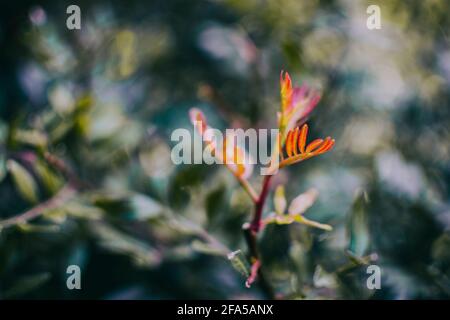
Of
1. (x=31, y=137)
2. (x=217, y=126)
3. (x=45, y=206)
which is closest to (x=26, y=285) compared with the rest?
(x=45, y=206)

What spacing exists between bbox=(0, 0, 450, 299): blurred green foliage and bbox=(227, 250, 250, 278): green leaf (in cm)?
10

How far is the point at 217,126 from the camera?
3.42 feet

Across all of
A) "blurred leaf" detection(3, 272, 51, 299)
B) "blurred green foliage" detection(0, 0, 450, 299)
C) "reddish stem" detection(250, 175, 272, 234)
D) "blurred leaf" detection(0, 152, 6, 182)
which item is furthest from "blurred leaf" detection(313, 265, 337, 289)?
"blurred leaf" detection(0, 152, 6, 182)

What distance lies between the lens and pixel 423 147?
101 cm

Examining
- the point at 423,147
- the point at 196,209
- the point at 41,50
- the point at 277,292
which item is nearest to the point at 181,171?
the point at 196,209

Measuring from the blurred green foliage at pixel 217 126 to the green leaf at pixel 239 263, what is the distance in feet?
0.32

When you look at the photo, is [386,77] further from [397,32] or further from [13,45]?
[13,45]

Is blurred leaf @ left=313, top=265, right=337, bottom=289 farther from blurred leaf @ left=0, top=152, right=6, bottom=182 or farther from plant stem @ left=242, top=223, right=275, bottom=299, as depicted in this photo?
blurred leaf @ left=0, top=152, right=6, bottom=182

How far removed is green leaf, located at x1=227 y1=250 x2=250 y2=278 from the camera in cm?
59

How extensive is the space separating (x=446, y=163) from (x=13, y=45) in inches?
35.2

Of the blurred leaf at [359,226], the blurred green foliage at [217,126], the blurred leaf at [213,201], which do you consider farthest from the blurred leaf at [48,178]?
the blurred leaf at [359,226]

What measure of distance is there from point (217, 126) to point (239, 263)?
486mm

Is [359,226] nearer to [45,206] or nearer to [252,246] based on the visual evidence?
[252,246]

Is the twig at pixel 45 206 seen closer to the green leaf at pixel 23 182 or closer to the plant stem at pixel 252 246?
the green leaf at pixel 23 182
